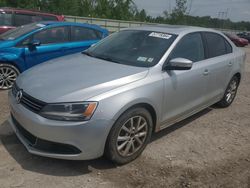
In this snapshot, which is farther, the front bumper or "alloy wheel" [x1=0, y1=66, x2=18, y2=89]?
"alloy wheel" [x1=0, y1=66, x2=18, y2=89]

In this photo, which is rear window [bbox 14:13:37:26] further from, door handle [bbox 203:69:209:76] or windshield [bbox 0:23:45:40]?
door handle [bbox 203:69:209:76]

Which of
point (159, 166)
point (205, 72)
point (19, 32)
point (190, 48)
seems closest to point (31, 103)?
point (159, 166)

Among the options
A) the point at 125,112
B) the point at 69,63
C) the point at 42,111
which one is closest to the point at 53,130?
the point at 42,111

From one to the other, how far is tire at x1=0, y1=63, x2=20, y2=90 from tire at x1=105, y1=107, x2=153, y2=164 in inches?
141

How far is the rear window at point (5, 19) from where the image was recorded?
948 cm

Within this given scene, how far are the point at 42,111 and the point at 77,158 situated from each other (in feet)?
2.06

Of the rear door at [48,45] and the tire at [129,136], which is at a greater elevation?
the rear door at [48,45]

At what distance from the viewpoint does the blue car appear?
20.8 feet

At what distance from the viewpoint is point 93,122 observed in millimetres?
3221

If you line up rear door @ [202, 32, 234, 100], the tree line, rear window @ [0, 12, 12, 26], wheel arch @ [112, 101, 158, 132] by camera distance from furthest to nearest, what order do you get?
the tree line
rear window @ [0, 12, 12, 26]
rear door @ [202, 32, 234, 100]
wheel arch @ [112, 101, 158, 132]

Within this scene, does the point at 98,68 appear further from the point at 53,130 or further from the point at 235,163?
the point at 235,163

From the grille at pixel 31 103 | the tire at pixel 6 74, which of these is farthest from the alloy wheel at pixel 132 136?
the tire at pixel 6 74

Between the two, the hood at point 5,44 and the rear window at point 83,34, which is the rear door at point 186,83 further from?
the hood at point 5,44

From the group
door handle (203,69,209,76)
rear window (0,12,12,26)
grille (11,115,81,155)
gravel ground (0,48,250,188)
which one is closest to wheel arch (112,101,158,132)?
gravel ground (0,48,250,188)
